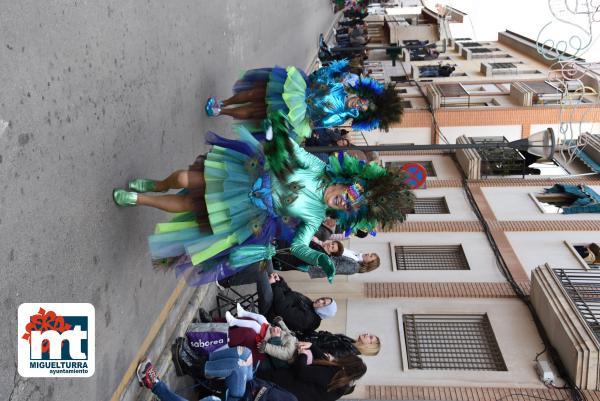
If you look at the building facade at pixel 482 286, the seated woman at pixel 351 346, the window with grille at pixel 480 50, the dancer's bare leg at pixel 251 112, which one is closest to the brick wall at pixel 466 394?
the building facade at pixel 482 286

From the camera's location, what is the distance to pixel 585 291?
7535 mm

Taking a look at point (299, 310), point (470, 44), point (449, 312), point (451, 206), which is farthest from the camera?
point (470, 44)

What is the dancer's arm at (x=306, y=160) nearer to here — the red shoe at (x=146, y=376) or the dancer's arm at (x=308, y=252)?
the dancer's arm at (x=308, y=252)

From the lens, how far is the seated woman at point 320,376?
553cm

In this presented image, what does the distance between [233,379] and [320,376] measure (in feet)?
2.93

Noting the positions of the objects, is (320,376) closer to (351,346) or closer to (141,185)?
(351,346)

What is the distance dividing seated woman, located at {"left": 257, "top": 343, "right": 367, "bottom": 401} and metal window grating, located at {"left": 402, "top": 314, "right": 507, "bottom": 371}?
5.92 ft

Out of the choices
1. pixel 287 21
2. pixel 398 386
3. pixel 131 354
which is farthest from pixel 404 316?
pixel 287 21

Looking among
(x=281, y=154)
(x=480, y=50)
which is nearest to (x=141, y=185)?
(x=281, y=154)

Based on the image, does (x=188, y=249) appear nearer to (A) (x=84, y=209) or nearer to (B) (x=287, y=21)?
(A) (x=84, y=209)

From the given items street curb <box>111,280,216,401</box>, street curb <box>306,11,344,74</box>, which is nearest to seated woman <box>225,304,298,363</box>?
street curb <box>111,280,216,401</box>

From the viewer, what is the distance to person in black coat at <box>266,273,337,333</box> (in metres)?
6.53

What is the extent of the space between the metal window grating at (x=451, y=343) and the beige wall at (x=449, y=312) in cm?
12

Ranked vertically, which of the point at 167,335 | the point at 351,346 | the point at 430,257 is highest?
the point at 167,335
